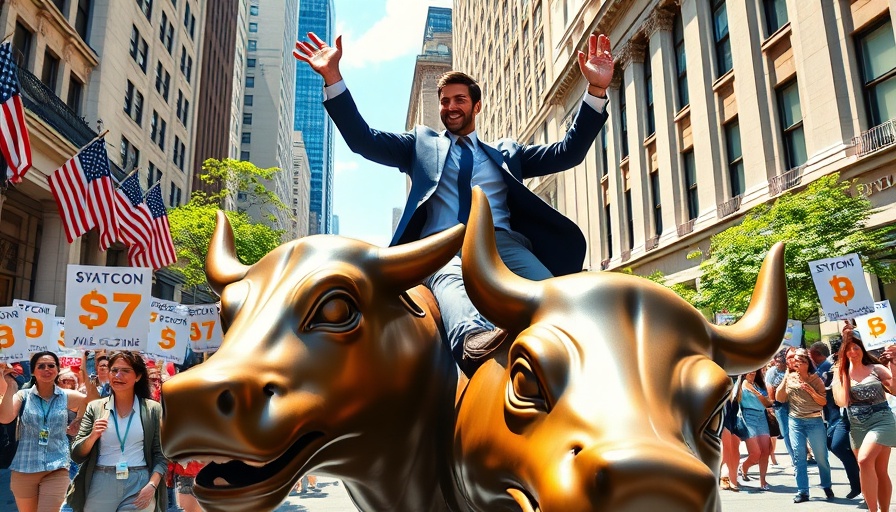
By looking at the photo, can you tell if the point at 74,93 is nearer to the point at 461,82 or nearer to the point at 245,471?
the point at 461,82

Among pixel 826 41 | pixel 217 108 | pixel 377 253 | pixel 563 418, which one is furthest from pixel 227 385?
pixel 217 108

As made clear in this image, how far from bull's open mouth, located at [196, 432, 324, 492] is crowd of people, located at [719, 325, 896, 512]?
748 cm

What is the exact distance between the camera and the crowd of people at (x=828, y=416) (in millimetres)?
8180

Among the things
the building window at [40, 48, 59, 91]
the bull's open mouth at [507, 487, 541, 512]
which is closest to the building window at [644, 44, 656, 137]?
the building window at [40, 48, 59, 91]

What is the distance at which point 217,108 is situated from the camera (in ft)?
168

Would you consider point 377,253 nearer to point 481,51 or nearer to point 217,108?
point 217,108

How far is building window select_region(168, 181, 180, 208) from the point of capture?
38.5m

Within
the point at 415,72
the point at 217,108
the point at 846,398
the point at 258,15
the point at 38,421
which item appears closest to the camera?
the point at 38,421

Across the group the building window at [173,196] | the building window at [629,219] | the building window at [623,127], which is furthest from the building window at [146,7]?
the building window at [629,219]

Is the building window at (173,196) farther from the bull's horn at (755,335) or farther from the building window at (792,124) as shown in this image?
the bull's horn at (755,335)

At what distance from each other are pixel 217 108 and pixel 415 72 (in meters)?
74.3

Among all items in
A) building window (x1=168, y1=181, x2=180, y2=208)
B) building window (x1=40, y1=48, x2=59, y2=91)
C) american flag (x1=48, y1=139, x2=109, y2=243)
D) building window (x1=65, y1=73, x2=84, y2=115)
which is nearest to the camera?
american flag (x1=48, y1=139, x2=109, y2=243)

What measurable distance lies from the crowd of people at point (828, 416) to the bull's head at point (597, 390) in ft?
23.6

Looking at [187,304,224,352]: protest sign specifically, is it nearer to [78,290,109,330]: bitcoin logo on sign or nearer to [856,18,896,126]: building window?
[78,290,109,330]: bitcoin logo on sign
